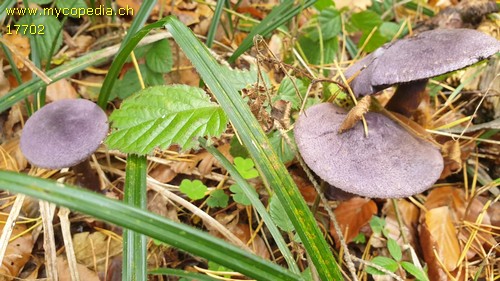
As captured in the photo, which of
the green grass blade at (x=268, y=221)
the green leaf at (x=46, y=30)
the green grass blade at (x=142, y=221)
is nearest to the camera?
the green grass blade at (x=142, y=221)

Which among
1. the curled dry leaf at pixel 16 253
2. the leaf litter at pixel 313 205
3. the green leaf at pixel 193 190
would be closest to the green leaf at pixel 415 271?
the leaf litter at pixel 313 205

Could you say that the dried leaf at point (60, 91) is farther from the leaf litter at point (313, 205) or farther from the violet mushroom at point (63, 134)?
the violet mushroom at point (63, 134)

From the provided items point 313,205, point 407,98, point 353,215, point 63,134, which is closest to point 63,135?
point 63,134

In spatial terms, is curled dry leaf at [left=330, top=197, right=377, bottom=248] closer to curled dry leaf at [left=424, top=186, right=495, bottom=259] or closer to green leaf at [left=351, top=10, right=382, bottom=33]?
curled dry leaf at [left=424, top=186, right=495, bottom=259]

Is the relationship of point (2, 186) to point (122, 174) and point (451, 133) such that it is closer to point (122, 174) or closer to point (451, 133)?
point (122, 174)

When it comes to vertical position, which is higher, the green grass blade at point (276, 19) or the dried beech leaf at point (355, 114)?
the green grass blade at point (276, 19)

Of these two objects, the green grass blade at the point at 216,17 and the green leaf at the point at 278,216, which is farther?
the green grass blade at the point at 216,17
